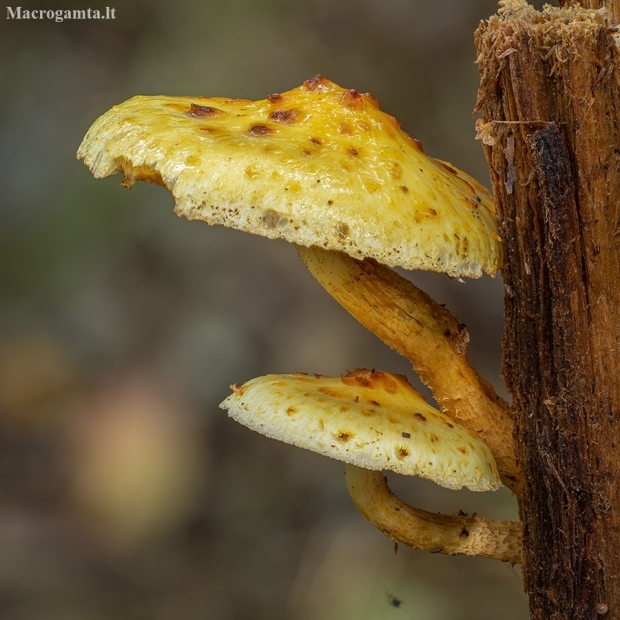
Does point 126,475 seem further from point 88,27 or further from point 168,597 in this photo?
point 88,27

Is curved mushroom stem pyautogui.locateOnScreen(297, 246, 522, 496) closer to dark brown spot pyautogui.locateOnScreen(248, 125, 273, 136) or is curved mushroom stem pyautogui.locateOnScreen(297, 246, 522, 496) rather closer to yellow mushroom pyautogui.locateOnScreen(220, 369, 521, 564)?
yellow mushroom pyautogui.locateOnScreen(220, 369, 521, 564)

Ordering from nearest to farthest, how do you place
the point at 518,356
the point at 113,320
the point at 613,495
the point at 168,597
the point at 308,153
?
1. the point at 308,153
2. the point at 613,495
3. the point at 518,356
4. the point at 168,597
5. the point at 113,320

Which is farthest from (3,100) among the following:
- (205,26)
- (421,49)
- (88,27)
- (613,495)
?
(613,495)

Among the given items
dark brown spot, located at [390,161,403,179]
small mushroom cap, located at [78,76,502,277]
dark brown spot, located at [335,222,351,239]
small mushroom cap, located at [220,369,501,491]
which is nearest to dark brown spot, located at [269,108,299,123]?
small mushroom cap, located at [78,76,502,277]

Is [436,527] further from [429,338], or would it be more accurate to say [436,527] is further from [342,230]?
[342,230]

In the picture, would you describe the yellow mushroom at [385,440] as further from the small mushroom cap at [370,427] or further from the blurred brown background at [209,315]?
the blurred brown background at [209,315]
